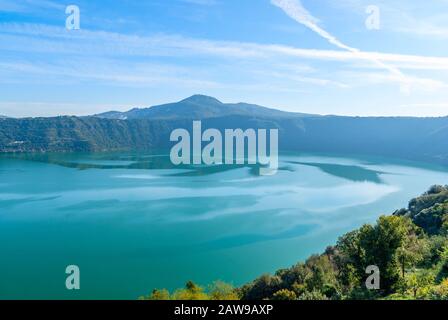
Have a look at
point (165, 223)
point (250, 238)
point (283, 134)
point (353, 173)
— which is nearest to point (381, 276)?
point (250, 238)

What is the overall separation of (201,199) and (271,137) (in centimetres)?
13168

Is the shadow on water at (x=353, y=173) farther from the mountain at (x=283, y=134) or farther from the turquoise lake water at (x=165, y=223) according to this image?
the mountain at (x=283, y=134)

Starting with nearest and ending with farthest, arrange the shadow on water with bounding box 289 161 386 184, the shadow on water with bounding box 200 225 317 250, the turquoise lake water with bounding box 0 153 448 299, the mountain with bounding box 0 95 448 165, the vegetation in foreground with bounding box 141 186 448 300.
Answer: the vegetation in foreground with bounding box 141 186 448 300 < the turquoise lake water with bounding box 0 153 448 299 < the shadow on water with bounding box 200 225 317 250 < the shadow on water with bounding box 289 161 386 184 < the mountain with bounding box 0 95 448 165

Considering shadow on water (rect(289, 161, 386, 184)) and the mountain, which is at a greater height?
the mountain

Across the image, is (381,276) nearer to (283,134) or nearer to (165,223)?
(165,223)

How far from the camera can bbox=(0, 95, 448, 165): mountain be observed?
463 feet

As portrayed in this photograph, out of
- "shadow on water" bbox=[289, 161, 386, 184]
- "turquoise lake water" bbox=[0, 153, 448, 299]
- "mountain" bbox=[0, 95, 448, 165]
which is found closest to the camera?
"turquoise lake water" bbox=[0, 153, 448, 299]

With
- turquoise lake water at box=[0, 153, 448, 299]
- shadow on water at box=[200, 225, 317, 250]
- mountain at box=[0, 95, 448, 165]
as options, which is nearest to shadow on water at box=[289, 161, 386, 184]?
turquoise lake water at box=[0, 153, 448, 299]

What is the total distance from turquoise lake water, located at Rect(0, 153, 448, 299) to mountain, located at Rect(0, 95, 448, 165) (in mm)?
65027

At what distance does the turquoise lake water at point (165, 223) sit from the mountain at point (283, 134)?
65027mm

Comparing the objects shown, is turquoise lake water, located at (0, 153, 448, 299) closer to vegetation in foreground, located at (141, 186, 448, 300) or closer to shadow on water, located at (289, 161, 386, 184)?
shadow on water, located at (289, 161, 386, 184)

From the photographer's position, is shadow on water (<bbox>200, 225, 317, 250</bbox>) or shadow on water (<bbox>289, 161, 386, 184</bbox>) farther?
shadow on water (<bbox>289, 161, 386, 184</bbox>)

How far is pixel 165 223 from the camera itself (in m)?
41.9
